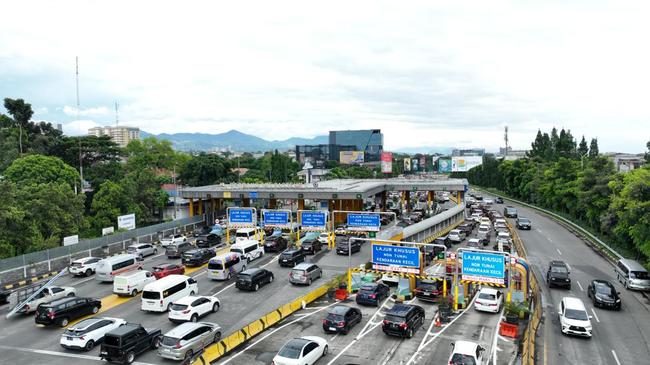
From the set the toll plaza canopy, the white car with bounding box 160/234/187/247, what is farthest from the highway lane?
the white car with bounding box 160/234/187/247

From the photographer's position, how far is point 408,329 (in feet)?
75.3

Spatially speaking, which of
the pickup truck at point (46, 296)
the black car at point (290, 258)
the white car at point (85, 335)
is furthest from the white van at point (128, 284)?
the black car at point (290, 258)

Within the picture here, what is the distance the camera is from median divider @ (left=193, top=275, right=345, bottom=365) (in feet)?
66.1

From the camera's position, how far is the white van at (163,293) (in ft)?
88.4

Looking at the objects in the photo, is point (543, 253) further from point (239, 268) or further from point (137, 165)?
point (137, 165)

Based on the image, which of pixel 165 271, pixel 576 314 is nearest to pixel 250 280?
pixel 165 271

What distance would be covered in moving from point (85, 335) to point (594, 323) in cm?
2788

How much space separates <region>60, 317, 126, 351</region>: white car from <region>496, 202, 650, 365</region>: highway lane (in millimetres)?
21678

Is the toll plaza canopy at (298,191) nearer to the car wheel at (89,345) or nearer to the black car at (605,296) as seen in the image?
the black car at (605,296)

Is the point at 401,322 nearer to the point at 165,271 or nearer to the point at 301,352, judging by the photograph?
the point at 301,352

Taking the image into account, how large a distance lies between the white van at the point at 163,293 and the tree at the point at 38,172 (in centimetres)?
3698

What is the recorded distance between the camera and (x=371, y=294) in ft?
93.8

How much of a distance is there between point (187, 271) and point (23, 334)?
47.0ft

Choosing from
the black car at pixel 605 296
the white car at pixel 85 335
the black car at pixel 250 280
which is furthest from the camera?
the black car at pixel 250 280
